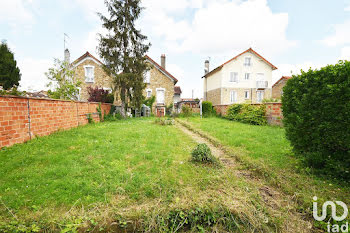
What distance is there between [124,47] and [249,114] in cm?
1130

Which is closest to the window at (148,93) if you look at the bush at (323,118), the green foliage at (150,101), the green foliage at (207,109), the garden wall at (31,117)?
the green foliage at (150,101)

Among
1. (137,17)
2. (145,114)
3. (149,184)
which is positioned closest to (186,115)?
(145,114)

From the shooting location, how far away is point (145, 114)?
17141 millimetres

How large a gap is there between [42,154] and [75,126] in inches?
170

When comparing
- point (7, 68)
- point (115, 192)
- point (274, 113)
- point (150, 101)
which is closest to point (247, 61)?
point (150, 101)

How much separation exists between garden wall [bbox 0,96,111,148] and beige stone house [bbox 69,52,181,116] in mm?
11802

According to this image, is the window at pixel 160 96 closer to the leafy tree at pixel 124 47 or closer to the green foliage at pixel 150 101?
the green foliage at pixel 150 101

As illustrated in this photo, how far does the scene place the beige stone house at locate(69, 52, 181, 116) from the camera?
60.9 ft

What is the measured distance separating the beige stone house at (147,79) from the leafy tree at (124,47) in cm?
530

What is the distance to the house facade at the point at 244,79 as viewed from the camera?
21.9 meters

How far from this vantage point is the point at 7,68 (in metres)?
18.2

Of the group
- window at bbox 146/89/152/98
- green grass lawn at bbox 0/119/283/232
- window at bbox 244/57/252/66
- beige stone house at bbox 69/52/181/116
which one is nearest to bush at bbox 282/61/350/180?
green grass lawn at bbox 0/119/283/232

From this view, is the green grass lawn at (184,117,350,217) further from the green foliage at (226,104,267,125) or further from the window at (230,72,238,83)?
the window at (230,72,238,83)

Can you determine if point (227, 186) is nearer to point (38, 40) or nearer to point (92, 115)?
point (92, 115)
